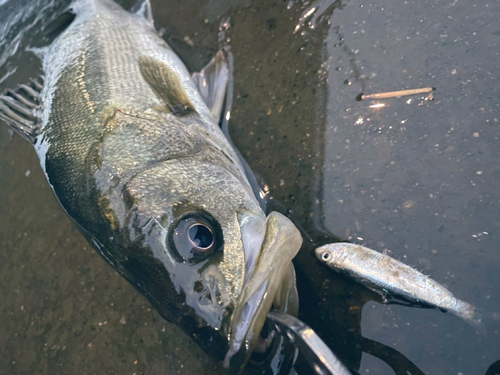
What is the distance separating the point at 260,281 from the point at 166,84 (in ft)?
6.37

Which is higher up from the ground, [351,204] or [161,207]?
[161,207]

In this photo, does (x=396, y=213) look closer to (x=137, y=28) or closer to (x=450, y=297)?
(x=450, y=297)

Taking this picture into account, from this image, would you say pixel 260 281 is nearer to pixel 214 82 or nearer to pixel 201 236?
pixel 201 236

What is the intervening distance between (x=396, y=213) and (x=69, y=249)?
271 cm

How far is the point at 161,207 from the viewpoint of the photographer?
2.24 metres

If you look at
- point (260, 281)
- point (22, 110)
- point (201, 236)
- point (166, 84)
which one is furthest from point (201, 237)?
point (22, 110)

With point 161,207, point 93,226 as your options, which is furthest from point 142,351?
point 161,207

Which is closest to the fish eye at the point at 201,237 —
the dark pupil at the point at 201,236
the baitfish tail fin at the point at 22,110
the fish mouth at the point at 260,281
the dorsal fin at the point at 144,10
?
the dark pupil at the point at 201,236

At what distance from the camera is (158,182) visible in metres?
2.35

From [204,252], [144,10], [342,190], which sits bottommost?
[342,190]

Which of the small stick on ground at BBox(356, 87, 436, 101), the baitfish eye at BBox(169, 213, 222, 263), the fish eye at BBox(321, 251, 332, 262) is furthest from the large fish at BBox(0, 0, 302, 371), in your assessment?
the small stick on ground at BBox(356, 87, 436, 101)

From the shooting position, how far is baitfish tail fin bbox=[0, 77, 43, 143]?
3092 mm

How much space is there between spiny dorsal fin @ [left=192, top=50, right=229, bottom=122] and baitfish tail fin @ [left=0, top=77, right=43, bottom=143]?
133cm

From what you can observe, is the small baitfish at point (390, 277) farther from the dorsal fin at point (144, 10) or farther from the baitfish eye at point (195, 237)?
the dorsal fin at point (144, 10)
